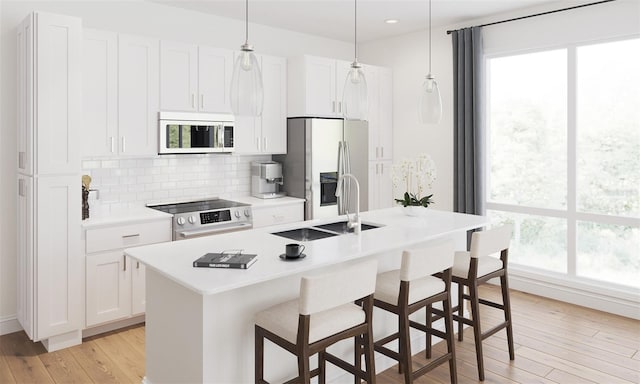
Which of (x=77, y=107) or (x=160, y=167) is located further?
(x=160, y=167)

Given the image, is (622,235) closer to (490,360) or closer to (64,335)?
(490,360)

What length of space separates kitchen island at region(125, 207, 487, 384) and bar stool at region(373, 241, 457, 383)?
20cm

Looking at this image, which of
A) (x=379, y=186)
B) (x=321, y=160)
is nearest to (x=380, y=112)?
(x=379, y=186)

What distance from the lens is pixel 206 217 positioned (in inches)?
165

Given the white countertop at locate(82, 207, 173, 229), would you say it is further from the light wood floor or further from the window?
the window

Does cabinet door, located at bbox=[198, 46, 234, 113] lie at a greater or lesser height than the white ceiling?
lesser

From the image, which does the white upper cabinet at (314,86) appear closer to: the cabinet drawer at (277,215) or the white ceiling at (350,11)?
the white ceiling at (350,11)

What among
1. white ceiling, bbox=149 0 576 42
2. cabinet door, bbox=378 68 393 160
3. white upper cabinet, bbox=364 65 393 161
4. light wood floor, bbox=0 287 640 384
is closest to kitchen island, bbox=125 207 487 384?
light wood floor, bbox=0 287 640 384

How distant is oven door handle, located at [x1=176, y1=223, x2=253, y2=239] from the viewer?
4020mm

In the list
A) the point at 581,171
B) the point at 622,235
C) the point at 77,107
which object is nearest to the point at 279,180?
the point at 77,107

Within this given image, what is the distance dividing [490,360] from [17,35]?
429cm

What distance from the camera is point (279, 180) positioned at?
5.29 m

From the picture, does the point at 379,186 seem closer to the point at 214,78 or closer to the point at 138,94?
the point at 214,78

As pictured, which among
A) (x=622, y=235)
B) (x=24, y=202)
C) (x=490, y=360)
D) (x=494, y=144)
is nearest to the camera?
(x=490, y=360)
